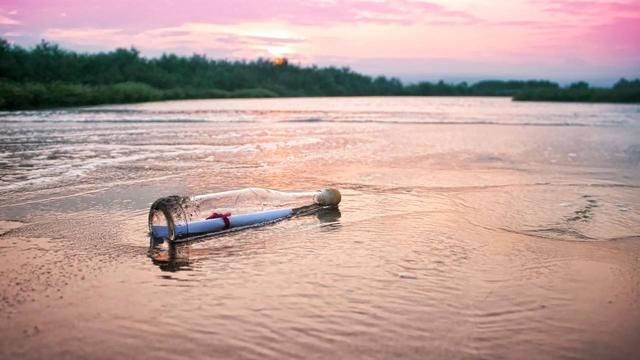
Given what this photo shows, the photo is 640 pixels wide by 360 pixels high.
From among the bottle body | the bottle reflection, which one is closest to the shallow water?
the bottle reflection

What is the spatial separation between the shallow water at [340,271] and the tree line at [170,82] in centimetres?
3748

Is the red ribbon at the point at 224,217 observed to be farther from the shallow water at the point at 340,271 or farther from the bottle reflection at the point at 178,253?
the bottle reflection at the point at 178,253

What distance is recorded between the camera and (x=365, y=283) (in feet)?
15.2

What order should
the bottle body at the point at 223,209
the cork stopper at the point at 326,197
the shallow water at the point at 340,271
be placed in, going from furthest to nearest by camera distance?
the cork stopper at the point at 326,197
the bottle body at the point at 223,209
the shallow water at the point at 340,271

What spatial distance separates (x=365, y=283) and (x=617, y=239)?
316cm

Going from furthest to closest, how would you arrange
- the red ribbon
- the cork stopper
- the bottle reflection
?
the cork stopper < the red ribbon < the bottle reflection

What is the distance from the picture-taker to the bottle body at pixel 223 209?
600 cm

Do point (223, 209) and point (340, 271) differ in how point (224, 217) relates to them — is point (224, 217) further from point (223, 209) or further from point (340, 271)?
point (340, 271)

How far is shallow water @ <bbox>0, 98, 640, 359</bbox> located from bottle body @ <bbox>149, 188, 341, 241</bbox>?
0.21m

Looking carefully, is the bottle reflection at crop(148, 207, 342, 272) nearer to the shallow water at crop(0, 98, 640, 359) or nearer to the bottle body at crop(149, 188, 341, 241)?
the shallow water at crop(0, 98, 640, 359)

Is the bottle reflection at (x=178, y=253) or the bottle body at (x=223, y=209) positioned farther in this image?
the bottle body at (x=223, y=209)

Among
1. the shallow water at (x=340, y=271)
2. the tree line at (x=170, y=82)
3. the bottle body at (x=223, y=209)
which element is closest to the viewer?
the shallow water at (x=340, y=271)

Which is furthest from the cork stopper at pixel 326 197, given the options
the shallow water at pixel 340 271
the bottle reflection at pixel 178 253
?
the bottle reflection at pixel 178 253

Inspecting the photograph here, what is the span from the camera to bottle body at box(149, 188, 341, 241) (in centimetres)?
600
